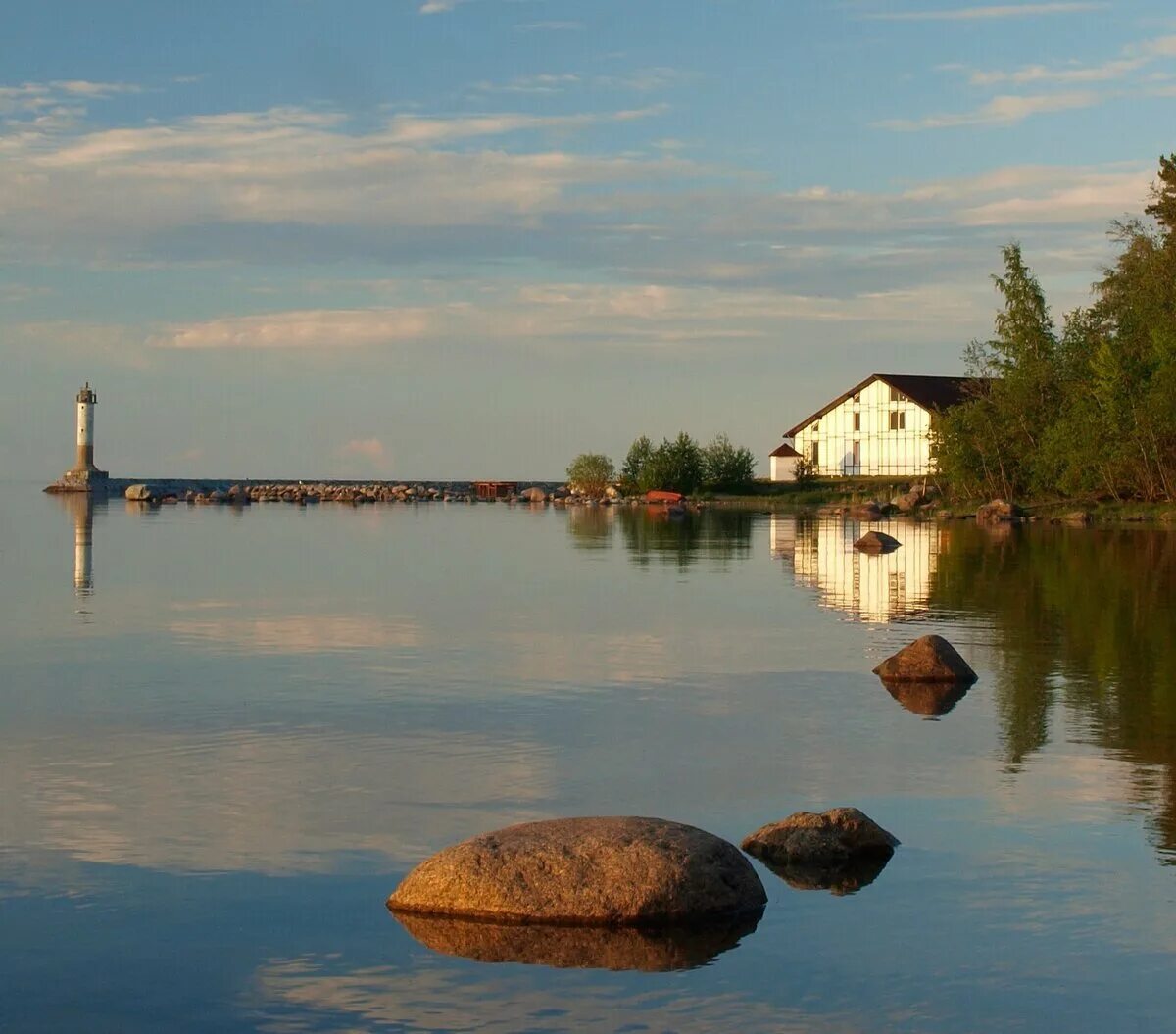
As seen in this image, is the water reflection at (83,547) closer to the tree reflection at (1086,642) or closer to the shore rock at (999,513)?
the tree reflection at (1086,642)

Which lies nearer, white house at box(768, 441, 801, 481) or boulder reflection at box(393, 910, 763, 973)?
boulder reflection at box(393, 910, 763, 973)

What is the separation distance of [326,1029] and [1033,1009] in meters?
4.18

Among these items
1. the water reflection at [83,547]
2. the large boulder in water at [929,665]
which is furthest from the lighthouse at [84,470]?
the large boulder in water at [929,665]

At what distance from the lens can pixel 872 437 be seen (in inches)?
Result: 4749

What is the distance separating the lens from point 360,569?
156 feet

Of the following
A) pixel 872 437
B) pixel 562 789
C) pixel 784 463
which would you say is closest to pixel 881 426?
pixel 872 437

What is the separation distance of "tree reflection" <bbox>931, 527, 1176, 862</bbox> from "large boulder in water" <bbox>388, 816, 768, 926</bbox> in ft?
13.6

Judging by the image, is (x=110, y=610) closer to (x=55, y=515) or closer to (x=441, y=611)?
(x=441, y=611)

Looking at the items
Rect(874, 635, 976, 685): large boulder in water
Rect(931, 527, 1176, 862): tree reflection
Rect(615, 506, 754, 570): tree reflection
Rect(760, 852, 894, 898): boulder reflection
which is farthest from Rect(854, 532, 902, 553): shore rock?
Rect(760, 852, 894, 898): boulder reflection

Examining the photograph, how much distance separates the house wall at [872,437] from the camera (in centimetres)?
11644

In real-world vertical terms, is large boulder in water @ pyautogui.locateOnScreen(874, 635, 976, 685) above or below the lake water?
above

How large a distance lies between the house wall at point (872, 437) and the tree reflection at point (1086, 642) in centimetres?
6127

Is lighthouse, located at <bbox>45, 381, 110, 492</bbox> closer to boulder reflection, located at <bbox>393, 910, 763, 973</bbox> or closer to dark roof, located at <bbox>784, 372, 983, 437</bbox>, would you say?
dark roof, located at <bbox>784, 372, 983, 437</bbox>

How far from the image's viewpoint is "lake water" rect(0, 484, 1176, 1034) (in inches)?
393
